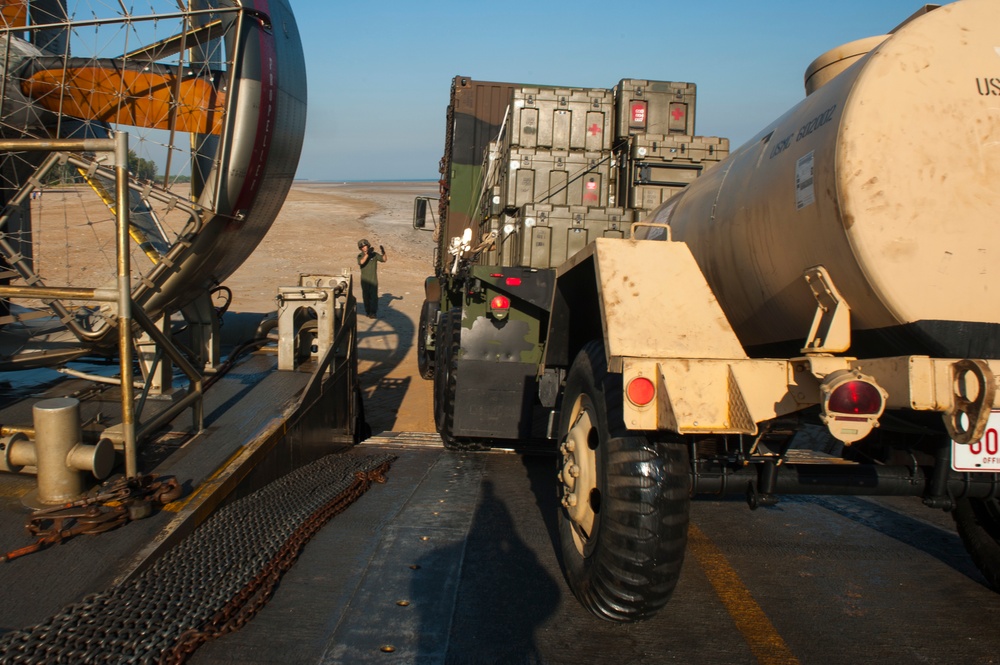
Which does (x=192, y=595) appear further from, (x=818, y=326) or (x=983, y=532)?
(x=983, y=532)

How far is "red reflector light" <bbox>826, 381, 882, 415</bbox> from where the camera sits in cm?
244

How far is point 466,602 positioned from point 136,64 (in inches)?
172

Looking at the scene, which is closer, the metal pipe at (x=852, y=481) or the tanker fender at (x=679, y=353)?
the tanker fender at (x=679, y=353)

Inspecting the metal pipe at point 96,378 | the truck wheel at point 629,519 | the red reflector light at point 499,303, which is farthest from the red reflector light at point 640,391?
Answer: the metal pipe at point 96,378

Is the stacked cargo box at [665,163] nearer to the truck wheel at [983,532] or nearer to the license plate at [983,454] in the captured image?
the truck wheel at [983,532]

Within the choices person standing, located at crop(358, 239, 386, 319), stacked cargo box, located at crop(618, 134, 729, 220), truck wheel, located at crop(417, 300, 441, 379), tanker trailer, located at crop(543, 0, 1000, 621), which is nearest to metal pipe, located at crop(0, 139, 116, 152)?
tanker trailer, located at crop(543, 0, 1000, 621)

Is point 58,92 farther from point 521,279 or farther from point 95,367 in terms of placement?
point 521,279

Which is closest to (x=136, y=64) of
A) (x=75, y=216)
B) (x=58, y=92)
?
(x=58, y=92)

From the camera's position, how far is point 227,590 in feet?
10.8

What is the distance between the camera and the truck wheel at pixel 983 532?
3721 mm

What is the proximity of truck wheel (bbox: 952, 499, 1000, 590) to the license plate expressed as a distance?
3.38 feet

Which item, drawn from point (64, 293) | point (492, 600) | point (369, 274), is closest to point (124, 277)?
point (64, 293)

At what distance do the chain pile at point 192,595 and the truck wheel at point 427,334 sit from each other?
5.75m

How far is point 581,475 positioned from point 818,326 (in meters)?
1.26
